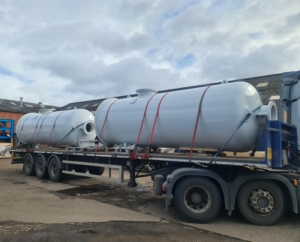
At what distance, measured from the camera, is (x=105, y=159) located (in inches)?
364

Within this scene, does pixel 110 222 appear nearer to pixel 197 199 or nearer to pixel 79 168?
pixel 197 199

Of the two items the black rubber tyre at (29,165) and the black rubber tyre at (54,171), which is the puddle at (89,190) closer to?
the black rubber tyre at (54,171)

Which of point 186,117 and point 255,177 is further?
point 186,117

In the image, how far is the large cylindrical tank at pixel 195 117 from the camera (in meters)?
6.06

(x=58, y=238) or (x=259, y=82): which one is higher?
(x=259, y=82)

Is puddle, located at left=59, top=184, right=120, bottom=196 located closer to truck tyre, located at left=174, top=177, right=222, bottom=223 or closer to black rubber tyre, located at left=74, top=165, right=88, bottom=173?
black rubber tyre, located at left=74, top=165, right=88, bottom=173

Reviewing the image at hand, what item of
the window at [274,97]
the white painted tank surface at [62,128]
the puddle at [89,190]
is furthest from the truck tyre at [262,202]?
the window at [274,97]

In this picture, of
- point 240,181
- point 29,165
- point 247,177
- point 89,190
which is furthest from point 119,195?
point 29,165

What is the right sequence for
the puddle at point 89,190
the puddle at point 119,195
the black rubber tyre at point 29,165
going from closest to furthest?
the puddle at point 119,195, the puddle at point 89,190, the black rubber tyre at point 29,165

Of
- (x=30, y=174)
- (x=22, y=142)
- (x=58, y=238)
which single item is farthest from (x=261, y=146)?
(x=22, y=142)

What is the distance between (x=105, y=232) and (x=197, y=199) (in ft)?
6.89

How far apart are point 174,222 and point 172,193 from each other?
26.1 inches

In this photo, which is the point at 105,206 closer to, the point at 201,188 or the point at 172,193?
the point at 172,193

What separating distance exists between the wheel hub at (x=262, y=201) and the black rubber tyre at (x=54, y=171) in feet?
→ 26.3
